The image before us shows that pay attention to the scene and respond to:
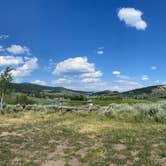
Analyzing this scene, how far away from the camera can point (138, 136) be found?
1313 centimetres

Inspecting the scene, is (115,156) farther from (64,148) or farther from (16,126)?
(16,126)

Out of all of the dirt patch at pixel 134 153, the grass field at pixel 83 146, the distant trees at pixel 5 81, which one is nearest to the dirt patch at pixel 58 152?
the grass field at pixel 83 146

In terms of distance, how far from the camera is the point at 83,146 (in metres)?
11.7

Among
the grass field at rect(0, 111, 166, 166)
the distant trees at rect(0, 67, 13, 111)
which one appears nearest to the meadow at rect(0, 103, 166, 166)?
the grass field at rect(0, 111, 166, 166)

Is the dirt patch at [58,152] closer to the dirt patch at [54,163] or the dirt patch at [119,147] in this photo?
the dirt patch at [54,163]

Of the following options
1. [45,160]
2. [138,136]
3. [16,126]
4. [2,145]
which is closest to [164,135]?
[138,136]

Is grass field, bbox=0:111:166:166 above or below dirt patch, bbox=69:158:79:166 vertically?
above

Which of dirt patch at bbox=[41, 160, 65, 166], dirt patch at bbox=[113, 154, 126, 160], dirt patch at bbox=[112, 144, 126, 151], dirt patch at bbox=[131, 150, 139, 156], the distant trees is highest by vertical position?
the distant trees

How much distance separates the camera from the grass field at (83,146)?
9969 mm

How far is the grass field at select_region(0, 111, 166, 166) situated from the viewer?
32.7 feet

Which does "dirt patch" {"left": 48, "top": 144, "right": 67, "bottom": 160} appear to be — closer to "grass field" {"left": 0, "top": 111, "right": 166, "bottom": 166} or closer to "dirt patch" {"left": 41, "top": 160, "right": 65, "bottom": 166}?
"grass field" {"left": 0, "top": 111, "right": 166, "bottom": 166}

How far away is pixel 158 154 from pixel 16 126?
28.4 feet

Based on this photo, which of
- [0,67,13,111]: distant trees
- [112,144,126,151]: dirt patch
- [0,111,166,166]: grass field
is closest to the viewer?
[0,111,166,166]: grass field

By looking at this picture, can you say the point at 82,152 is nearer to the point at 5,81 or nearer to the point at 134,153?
the point at 134,153
